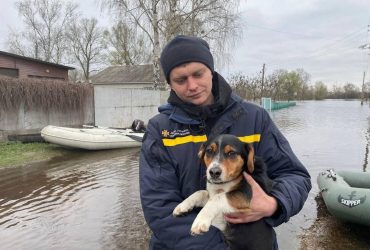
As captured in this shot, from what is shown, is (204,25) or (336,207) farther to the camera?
(204,25)

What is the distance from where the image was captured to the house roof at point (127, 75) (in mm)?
44125

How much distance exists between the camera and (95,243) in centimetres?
693

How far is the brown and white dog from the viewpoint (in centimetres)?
224

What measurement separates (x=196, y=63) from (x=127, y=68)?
46.3 metres

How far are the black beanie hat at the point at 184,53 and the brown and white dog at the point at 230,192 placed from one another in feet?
1.73

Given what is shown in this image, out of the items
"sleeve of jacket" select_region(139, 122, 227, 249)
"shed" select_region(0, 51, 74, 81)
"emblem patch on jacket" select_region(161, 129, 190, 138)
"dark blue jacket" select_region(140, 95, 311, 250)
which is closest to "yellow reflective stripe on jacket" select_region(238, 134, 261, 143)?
"dark blue jacket" select_region(140, 95, 311, 250)

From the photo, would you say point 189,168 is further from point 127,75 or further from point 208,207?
point 127,75

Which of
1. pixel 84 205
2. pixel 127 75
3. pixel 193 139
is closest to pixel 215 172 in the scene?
pixel 193 139

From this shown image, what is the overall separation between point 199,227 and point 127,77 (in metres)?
44.6

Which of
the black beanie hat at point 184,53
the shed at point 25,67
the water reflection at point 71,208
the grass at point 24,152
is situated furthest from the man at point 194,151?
the shed at point 25,67

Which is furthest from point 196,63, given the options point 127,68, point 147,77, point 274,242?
point 127,68

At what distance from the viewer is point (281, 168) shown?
245 cm

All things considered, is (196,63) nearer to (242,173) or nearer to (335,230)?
(242,173)

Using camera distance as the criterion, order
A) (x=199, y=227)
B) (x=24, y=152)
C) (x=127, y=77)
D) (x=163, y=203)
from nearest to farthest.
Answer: (x=199, y=227) → (x=163, y=203) → (x=24, y=152) → (x=127, y=77)
